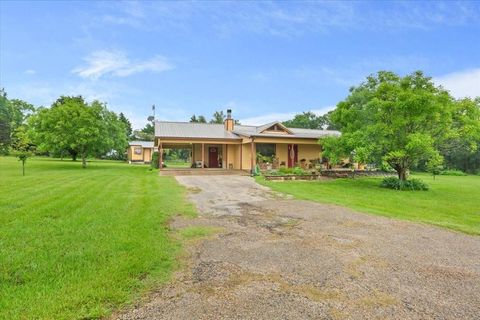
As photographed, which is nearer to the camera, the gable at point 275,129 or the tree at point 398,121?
the tree at point 398,121

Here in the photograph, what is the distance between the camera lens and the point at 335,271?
13.2ft

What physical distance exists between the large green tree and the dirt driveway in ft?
68.3

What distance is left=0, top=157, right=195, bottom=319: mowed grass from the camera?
3092 millimetres

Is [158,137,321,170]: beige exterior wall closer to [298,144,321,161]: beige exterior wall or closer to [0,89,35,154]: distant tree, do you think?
[298,144,321,161]: beige exterior wall

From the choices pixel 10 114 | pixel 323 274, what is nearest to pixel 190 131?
pixel 323 274

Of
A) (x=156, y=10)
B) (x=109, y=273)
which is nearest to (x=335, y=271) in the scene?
(x=109, y=273)

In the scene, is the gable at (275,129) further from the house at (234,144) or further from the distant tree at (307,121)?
the distant tree at (307,121)

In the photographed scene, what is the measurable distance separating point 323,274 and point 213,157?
2118 centimetres

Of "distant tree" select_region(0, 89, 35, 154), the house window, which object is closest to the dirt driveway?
the house window

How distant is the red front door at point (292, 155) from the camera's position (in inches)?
919

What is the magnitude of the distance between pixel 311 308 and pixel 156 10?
14.8m

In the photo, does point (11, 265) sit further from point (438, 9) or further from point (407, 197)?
point (438, 9)

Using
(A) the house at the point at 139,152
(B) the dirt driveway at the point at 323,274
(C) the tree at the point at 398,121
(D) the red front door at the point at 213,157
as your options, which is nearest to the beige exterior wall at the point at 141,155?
(A) the house at the point at 139,152

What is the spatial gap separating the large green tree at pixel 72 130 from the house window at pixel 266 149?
42.0ft
